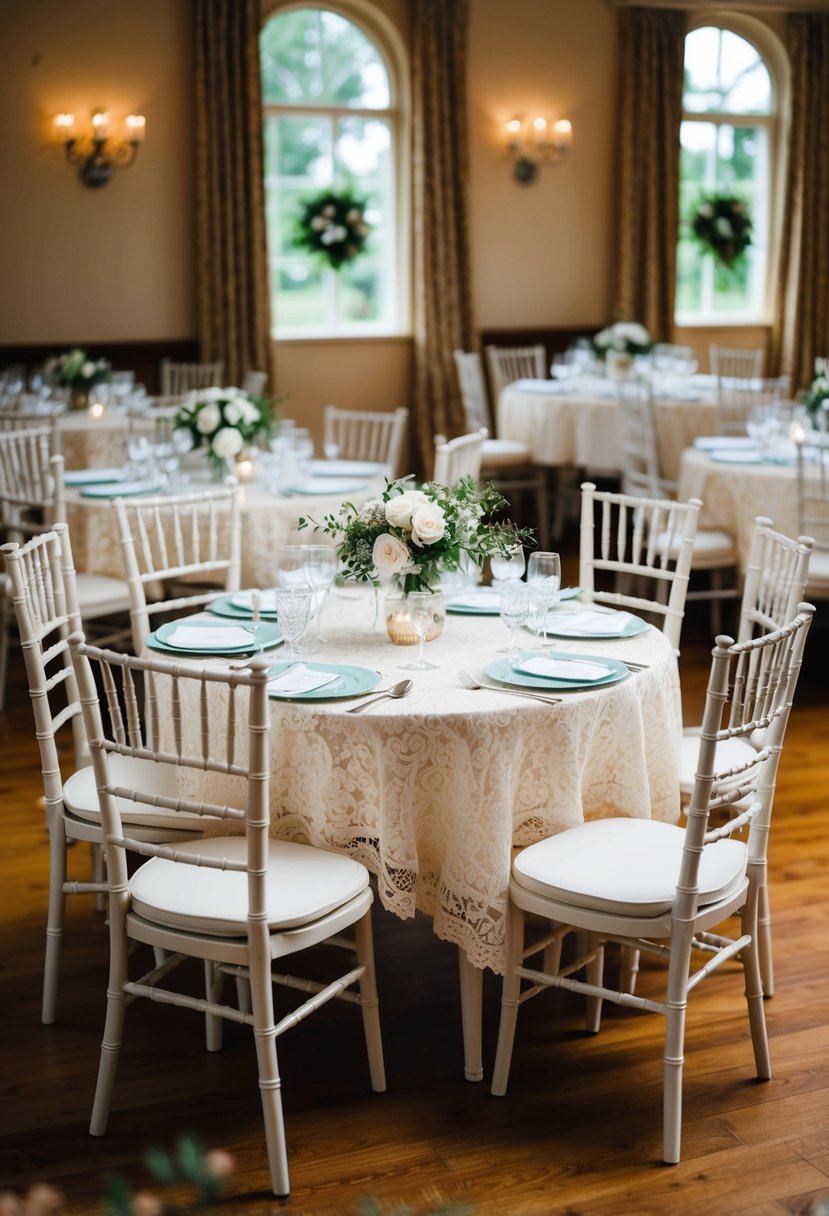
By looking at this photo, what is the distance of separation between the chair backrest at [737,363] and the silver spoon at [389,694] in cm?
720

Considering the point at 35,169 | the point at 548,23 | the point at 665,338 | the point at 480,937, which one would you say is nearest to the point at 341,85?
the point at 548,23

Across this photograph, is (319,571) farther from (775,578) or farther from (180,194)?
(180,194)

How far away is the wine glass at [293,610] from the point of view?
290cm

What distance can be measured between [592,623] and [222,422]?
2233 mm

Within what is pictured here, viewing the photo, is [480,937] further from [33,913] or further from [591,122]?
[591,122]

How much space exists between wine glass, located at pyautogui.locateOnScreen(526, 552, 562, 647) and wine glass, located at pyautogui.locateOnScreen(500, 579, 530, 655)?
0.02 m

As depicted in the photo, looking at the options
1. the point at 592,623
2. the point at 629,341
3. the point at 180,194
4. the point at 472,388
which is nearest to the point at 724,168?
the point at 629,341

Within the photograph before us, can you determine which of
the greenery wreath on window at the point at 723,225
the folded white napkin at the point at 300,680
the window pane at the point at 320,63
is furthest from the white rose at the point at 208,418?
the greenery wreath on window at the point at 723,225

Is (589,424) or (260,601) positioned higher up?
(589,424)

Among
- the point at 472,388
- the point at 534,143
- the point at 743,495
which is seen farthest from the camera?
the point at 534,143

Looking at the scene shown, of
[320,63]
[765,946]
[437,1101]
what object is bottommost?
[437,1101]

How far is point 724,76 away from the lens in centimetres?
1060

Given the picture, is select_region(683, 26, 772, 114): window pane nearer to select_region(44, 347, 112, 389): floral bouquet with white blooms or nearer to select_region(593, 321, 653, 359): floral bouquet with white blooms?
select_region(593, 321, 653, 359): floral bouquet with white blooms

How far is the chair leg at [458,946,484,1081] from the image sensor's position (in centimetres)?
274
